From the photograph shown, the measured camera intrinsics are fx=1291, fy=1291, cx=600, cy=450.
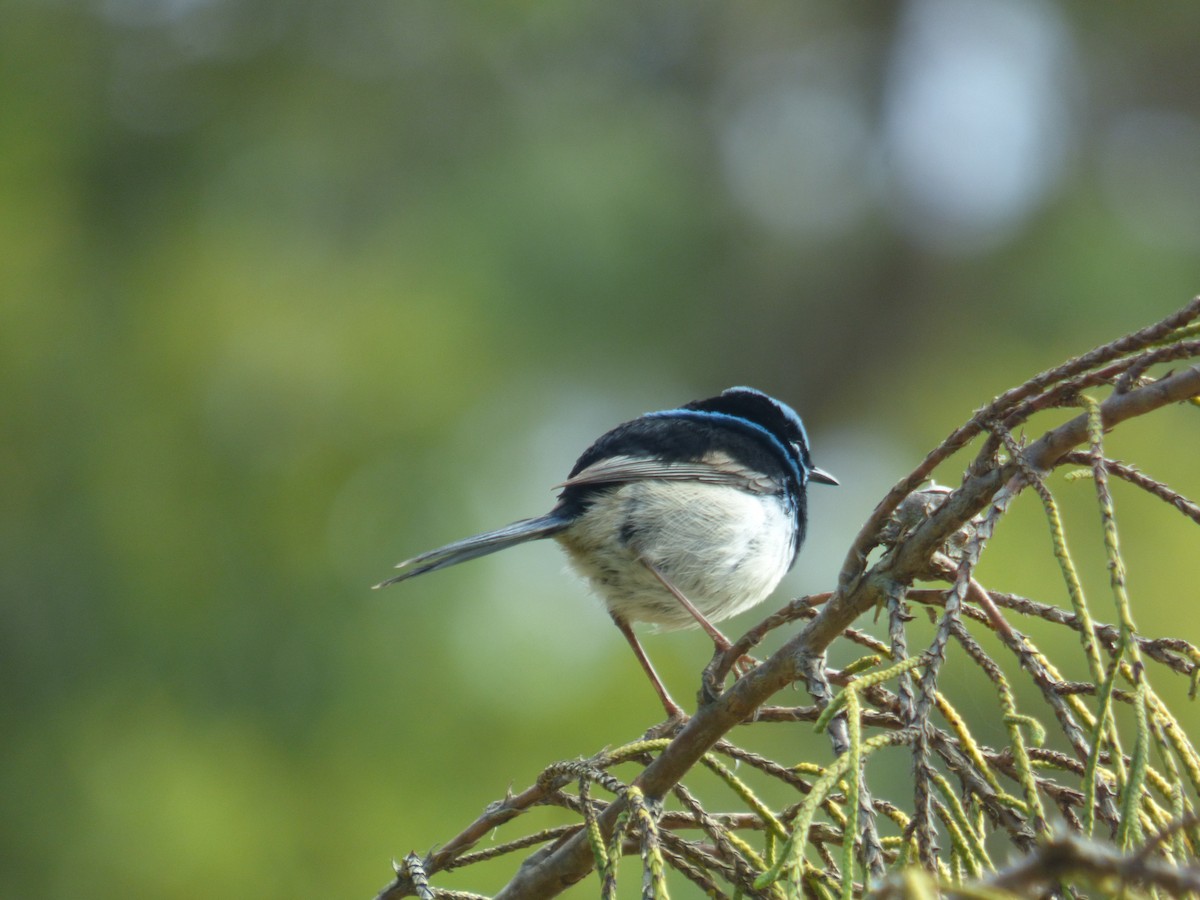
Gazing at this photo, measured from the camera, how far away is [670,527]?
156 inches

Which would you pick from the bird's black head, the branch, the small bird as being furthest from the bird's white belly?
the branch

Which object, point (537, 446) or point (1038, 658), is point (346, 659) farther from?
point (1038, 658)

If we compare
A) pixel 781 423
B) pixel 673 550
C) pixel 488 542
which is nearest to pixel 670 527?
pixel 673 550

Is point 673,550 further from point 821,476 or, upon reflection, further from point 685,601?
point 821,476

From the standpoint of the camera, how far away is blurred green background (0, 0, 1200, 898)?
21.1 feet

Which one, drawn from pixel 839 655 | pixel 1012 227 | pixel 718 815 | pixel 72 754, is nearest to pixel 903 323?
pixel 1012 227

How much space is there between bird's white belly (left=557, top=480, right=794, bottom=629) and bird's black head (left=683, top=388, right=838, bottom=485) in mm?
495

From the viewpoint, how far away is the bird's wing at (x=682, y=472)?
4062mm

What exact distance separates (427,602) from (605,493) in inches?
127

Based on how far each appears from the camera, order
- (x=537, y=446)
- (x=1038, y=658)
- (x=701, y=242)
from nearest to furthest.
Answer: (x=1038, y=658)
(x=537, y=446)
(x=701, y=242)

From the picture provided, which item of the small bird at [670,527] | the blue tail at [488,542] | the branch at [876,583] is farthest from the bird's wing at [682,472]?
the branch at [876,583]

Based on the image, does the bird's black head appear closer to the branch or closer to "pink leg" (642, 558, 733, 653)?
"pink leg" (642, 558, 733, 653)

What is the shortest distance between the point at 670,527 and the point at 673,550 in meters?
0.07

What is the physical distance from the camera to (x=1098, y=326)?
12.6 m
